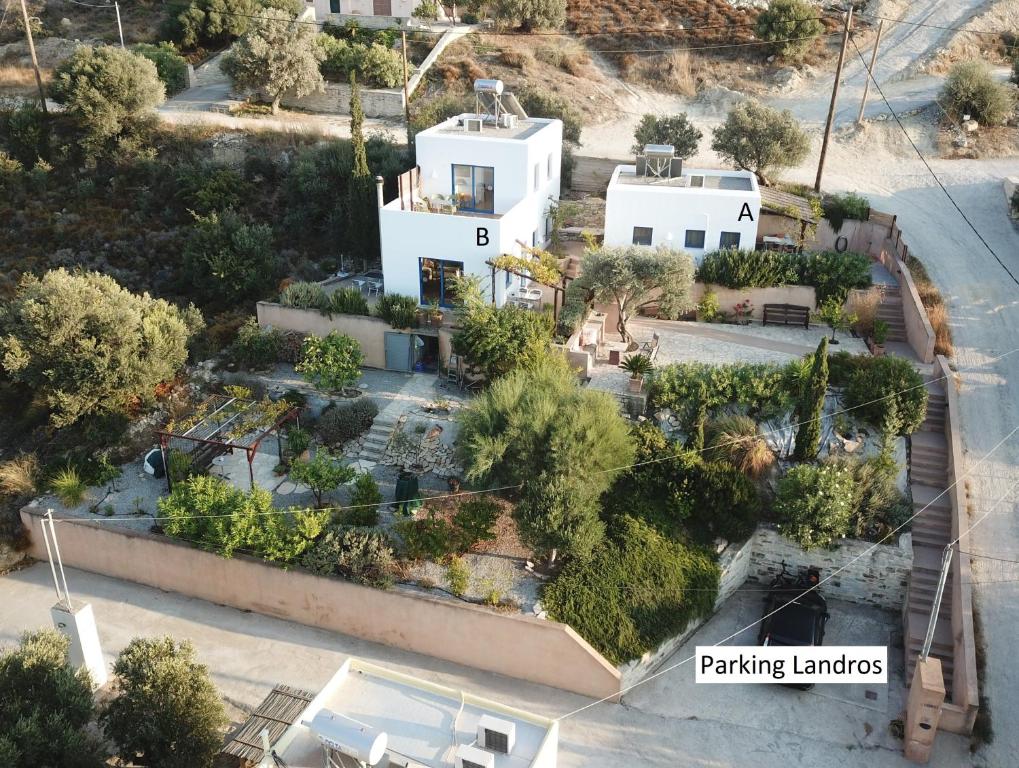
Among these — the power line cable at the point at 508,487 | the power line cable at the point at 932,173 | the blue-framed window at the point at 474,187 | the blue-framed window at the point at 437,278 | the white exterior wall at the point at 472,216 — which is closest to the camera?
the power line cable at the point at 508,487

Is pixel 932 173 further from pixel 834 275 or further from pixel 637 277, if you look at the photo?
pixel 637 277

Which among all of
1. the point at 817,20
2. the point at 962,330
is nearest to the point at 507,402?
the point at 962,330

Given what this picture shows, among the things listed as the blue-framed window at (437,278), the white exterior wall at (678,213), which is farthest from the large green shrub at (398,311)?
the white exterior wall at (678,213)

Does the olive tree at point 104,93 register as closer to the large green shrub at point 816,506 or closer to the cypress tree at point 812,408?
the cypress tree at point 812,408

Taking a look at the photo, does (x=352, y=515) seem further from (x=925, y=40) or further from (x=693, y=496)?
(x=925, y=40)

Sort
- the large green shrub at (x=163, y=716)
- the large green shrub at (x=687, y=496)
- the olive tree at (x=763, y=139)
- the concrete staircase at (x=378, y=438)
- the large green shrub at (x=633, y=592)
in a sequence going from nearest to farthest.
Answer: the large green shrub at (x=163, y=716)
the large green shrub at (x=633, y=592)
the large green shrub at (x=687, y=496)
the concrete staircase at (x=378, y=438)
the olive tree at (x=763, y=139)

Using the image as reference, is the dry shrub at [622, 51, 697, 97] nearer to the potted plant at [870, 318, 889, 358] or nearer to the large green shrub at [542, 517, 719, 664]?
the potted plant at [870, 318, 889, 358]
